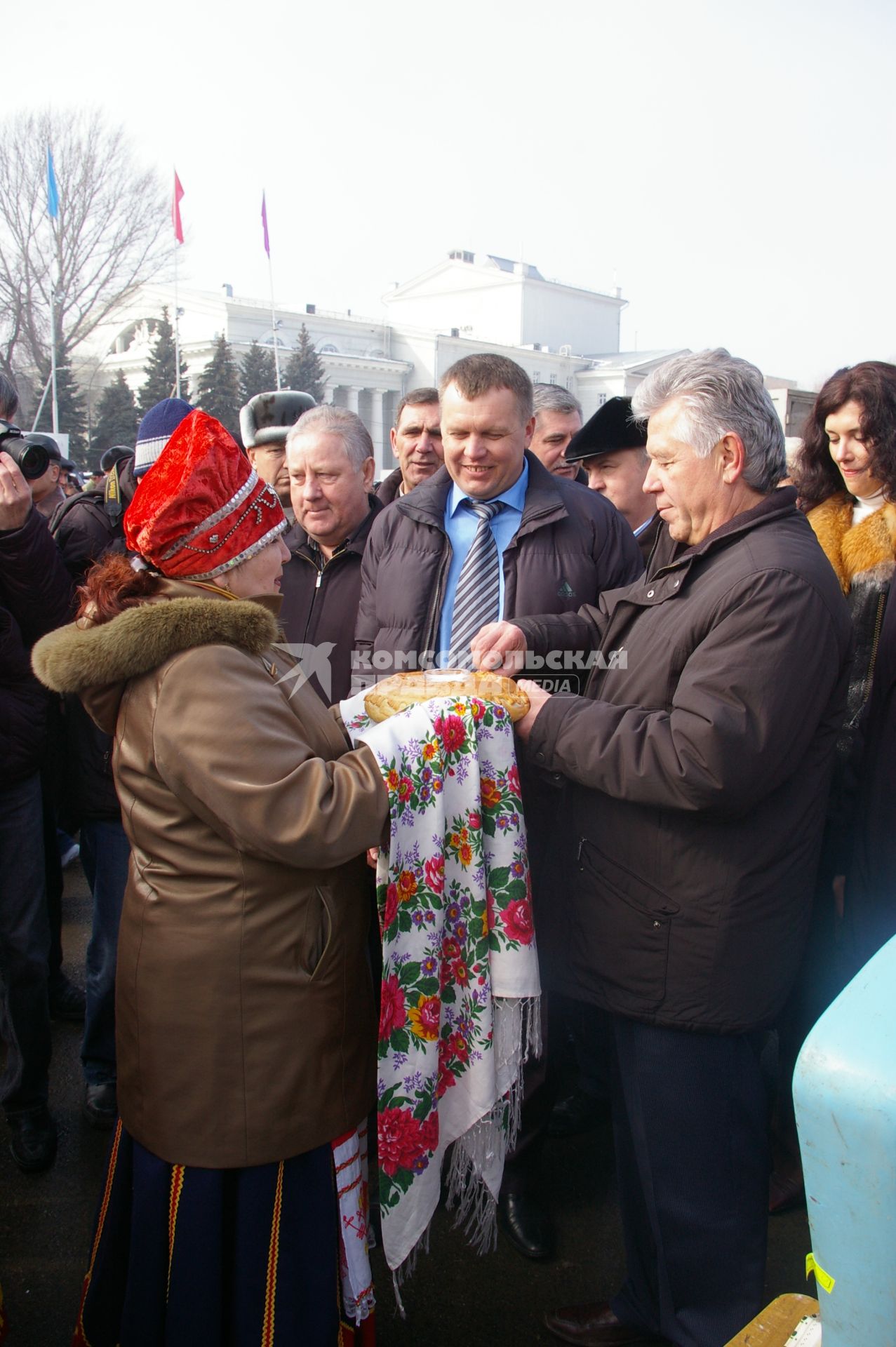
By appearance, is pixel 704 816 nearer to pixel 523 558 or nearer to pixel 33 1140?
pixel 523 558

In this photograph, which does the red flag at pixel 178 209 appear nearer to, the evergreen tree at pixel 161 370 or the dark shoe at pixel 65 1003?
the evergreen tree at pixel 161 370

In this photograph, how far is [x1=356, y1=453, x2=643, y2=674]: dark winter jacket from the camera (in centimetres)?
302

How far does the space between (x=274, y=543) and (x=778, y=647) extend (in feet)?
3.75

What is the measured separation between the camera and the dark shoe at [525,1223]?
8.95 feet

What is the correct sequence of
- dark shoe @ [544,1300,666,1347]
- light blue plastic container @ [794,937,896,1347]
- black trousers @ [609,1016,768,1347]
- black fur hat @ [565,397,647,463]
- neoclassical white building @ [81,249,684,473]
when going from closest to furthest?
light blue plastic container @ [794,937,896,1347] < black trousers @ [609,1016,768,1347] < dark shoe @ [544,1300,666,1347] < black fur hat @ [565,397,647,463] < neoclassical white building @ [81,249,684,473]

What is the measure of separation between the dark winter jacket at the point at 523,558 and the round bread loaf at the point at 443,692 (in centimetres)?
72

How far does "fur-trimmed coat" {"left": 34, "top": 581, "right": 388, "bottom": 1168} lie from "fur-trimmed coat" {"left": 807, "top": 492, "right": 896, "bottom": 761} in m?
1.85

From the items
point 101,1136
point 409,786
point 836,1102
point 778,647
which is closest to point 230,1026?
point 409,786

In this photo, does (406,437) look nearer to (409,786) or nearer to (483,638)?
(483,638)

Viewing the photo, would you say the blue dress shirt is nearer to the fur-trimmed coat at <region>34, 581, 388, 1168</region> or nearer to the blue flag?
the fur-trimmed coat at <region>34, 581, 388, 1168</region>

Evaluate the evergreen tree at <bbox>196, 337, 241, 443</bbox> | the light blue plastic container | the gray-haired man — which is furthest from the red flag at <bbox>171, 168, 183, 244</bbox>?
the light blue plastic container

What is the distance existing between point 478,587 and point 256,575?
3.73 feet

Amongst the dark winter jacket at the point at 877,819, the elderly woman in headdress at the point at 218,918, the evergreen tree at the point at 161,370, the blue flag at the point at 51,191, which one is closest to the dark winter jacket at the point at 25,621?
the elderly woman in headdress at the point at 218,918

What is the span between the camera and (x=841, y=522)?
3221mm
